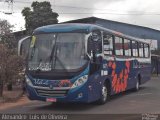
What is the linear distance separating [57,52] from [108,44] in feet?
10.4

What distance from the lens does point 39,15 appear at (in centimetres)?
5219

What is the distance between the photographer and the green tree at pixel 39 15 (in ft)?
169

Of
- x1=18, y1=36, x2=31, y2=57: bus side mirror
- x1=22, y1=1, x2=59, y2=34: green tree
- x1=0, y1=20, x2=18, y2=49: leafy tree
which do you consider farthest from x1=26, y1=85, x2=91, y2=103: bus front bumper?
x1=22, y1=1, x2=59, y2=34: green tree

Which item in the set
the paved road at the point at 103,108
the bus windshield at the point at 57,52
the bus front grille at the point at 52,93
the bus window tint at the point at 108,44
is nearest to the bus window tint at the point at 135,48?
the bus window tint at the point at 108,44

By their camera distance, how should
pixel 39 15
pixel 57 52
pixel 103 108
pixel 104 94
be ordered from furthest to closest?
1. pixel 39 15
2. pixel 104 94
3. pixel 103 108
4. pixel 57 52

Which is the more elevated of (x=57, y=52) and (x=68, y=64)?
(x=57, y=52)

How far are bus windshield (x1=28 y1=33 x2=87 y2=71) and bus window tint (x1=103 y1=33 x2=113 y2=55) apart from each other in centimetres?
206

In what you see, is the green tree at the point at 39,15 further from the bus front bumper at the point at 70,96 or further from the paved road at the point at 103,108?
the bus front bumper at the point at 70,96

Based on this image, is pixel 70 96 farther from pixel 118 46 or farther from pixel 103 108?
pixel 118 46

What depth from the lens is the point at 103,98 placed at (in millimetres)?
17281

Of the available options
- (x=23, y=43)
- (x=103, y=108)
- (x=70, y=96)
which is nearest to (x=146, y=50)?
(x=103, y=108)

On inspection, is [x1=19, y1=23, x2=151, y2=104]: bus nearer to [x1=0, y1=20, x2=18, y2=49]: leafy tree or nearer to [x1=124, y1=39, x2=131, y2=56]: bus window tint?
[x1=124, y1=39, x2=131, y2=56]: bus window tint

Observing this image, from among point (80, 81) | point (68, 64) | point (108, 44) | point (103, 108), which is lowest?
point (103, 108)

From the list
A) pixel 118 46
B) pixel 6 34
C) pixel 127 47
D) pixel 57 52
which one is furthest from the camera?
pixel 6 34
